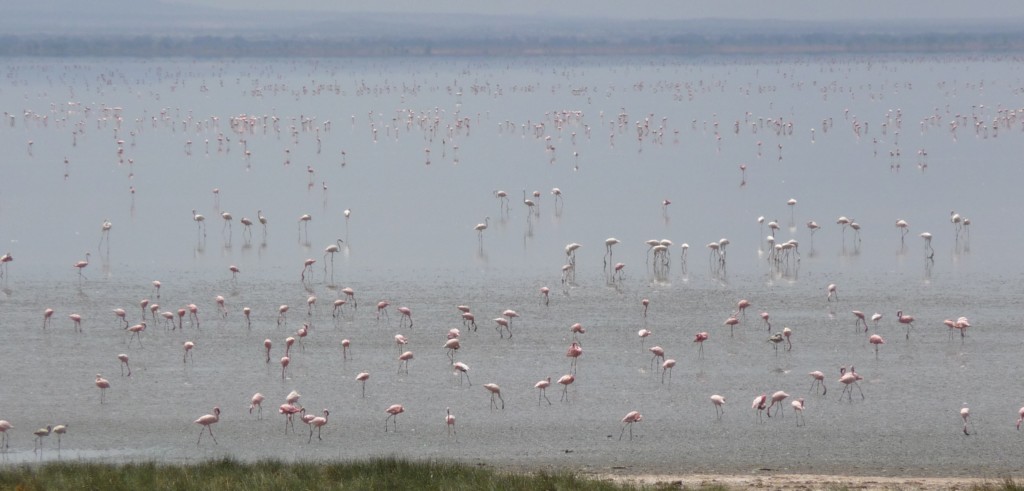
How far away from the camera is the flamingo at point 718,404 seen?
1256 cm

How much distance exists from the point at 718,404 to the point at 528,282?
5671 millimetres

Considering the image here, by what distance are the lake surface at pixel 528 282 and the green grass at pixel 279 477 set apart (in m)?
0.59

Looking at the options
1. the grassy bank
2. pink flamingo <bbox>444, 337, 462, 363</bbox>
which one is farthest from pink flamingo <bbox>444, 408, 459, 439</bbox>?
pink flamingo <bbox>444, 337, 462, 363</bbox>

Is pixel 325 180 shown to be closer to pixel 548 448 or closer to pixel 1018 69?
pixel 548 448

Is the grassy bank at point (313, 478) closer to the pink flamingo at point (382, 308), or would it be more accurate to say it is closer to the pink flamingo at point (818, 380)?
the pink flamingo at point (818, 380)

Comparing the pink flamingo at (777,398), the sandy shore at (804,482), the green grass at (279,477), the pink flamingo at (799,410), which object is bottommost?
the sandy shore at (804,482)

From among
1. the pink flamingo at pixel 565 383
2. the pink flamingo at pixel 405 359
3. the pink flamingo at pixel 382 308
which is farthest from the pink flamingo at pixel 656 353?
the pink flamingo at pixel 382 308

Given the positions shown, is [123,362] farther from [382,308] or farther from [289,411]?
[382,308]

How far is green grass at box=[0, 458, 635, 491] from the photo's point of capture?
1062cm

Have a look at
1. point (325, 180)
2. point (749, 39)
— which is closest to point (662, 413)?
point (325, 180)

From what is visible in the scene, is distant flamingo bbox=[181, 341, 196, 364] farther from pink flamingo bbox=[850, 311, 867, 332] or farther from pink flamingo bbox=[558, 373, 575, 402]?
pink flamingo bbox=[850, 311, 867, 332]

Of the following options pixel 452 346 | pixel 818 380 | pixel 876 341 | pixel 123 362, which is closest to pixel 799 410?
pixel 818 380

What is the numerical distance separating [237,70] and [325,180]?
4743 centimetres

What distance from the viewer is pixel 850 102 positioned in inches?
1781
